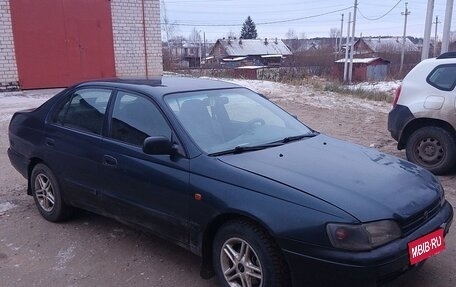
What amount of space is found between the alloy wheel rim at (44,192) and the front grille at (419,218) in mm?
3326

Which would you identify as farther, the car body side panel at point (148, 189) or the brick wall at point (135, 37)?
the brick wall at point (135, 37)

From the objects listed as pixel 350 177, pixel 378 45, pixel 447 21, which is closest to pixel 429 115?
pixel 350 177

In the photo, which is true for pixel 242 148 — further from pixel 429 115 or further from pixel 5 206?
pixel 429 115

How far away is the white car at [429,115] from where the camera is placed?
6152 millimetres

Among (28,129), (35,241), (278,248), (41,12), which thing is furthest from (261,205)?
(41,12)

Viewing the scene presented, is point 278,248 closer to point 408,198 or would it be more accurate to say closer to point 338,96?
point 408,198

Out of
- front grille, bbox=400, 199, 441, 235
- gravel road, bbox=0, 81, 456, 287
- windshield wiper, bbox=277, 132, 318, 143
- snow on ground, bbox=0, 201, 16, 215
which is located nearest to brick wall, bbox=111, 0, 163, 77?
gravel road, bbox=0, 81, 456, 287

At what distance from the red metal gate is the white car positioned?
32.7 ft

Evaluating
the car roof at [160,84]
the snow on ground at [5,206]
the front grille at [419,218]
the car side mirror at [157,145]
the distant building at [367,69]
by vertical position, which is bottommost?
the distant building at [367,69]

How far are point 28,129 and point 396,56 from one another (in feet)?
197

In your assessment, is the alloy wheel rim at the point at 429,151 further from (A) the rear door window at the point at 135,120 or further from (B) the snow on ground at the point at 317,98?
(B) the snow on ground at the point at 317,98

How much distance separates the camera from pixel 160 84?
4109mm

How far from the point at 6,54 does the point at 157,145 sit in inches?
430

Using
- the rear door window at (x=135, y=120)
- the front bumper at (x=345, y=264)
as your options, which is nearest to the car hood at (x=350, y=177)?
the front bumper at (x=345, y=264)
